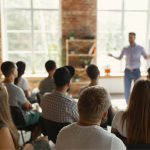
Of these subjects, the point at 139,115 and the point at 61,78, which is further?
the point at 61,78

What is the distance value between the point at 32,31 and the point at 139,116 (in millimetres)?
5320

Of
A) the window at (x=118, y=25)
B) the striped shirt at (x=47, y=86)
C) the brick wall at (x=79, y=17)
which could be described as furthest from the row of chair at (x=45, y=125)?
the window at (x=118, y=25)

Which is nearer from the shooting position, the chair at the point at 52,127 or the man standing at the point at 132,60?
the chair at the point at 52,127

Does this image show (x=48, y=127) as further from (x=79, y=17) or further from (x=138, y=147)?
(x=79, y=17)

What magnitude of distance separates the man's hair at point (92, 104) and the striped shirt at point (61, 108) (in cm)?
113

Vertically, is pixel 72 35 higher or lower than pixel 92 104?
higher

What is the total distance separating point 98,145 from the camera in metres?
1.58

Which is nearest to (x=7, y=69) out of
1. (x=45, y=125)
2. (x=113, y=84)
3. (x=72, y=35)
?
(x=45, y=125)

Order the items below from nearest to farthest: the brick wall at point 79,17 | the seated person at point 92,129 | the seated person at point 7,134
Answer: the seated person at point 92,129
the seated person at point 7,134
the brick wall at point 79,17

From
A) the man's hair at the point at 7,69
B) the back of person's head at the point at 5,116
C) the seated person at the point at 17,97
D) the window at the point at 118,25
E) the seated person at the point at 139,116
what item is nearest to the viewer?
the back of person's head at the point at 5,116

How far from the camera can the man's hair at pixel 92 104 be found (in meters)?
1.60

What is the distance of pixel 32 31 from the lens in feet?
22.9

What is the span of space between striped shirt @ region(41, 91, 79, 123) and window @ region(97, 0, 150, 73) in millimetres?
4447

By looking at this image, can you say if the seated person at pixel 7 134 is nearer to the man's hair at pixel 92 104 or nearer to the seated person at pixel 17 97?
the man's hair at pixel 92 104
